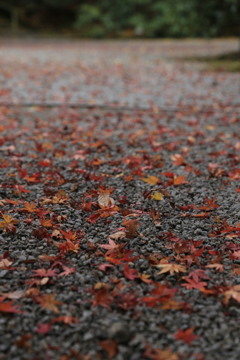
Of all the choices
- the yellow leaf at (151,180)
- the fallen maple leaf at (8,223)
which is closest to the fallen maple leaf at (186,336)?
the fallen maple leaf at (8,223)

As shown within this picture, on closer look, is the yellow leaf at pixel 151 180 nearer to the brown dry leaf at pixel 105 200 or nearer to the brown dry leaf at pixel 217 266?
the brown dry leaf at pixel 105 200

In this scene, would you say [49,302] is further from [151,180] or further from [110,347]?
[151,180]

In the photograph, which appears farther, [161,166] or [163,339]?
[161,166]

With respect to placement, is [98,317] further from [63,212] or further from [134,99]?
[134,99]

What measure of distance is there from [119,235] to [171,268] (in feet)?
1.52

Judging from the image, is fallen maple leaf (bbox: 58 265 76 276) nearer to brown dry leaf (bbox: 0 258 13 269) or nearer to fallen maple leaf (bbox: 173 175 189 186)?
brown dry leaf (bbox: 0 258 13 269)

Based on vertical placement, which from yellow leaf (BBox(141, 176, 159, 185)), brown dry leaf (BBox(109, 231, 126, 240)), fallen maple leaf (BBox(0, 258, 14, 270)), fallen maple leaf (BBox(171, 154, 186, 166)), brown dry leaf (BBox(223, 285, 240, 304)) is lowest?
fallen maple leaf (BBox(171, 154, 186, 166))

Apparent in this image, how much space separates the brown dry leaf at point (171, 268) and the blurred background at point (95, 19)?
1494cm

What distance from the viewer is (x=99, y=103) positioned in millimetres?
7160

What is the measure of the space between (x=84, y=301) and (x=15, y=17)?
23.1m

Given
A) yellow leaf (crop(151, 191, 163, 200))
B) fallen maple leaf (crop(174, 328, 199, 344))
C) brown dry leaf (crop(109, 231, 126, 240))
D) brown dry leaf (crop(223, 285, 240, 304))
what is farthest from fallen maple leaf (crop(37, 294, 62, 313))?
yellow leaf (crop(151, 191, 163, 200))

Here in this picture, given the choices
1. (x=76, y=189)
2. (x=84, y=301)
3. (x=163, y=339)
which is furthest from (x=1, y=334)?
(x=76, y=189)

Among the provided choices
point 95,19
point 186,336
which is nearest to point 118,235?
point 186,336

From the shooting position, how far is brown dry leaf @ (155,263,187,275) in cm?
248
